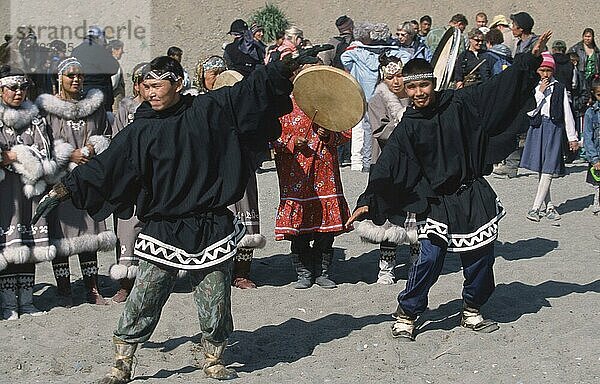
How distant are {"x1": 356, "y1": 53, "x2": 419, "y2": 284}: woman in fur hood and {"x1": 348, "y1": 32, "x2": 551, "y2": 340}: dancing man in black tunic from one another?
1.26m

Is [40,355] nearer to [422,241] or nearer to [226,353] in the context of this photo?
[226,353]

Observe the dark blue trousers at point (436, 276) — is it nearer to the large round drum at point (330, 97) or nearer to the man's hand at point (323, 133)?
the large round drum at point (330, 97)

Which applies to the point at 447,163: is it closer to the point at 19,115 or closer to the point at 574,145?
the point at 19,115

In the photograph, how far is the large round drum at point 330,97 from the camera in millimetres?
6676

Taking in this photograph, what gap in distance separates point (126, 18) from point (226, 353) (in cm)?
2339

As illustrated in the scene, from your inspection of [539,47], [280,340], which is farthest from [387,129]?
[280,340]

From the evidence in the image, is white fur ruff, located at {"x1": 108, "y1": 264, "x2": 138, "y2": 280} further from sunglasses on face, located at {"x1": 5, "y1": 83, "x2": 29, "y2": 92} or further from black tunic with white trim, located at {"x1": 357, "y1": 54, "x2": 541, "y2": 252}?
black tunic with white trim, located at {"x1": 357, "y1": 54, "x2": 541, "y2": 252}

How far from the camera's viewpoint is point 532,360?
19.8 ft

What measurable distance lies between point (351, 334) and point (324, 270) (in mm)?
1410

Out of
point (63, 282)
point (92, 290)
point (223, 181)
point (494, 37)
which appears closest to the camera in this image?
point (223, 181)

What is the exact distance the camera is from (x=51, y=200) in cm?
548

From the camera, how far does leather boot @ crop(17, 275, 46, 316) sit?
7352 mm

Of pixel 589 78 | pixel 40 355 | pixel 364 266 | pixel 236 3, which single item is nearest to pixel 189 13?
pixel 236 3

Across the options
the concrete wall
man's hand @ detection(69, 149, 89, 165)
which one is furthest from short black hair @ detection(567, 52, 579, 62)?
the concrete wall
